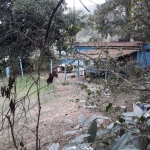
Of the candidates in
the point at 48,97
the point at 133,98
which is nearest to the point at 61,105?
the point at 48,97

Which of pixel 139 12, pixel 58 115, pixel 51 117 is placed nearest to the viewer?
pixel 139 12

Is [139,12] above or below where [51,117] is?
A: above

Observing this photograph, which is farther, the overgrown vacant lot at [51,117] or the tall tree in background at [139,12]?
the overgrown vacant lot at [51,117]

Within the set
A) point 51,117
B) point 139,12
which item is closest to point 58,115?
point 51,117

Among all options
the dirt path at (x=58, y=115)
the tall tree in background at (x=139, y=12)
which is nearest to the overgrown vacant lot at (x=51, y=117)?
the dirt path at (x=58, y=115)

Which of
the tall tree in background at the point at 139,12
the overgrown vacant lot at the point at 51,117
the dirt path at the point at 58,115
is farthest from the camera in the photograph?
the dirt path at the point at 58,115

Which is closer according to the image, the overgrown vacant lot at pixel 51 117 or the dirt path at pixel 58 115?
the overgrown vacant lot at pixel 51 117

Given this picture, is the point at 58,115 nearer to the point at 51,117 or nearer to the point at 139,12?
the point at 51,117

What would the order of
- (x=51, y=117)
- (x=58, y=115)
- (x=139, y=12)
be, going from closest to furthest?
(x=139, y=12)
(x=51, y=117)
(x=58, y=115)

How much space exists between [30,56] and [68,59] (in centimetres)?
75

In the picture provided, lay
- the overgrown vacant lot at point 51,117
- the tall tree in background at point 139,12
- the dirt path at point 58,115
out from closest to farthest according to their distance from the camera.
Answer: the tall tree in background at point 139,12
the overgrown vacant lot at point 51,117
the dirt path at point 58,115

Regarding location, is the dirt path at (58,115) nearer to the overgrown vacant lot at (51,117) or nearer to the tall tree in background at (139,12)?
the overgrown vacant lot at (51,117)

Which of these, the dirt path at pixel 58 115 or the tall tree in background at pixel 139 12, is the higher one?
the tall tree in background at pixel 139 12

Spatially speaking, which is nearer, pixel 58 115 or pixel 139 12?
pixel 139 12
